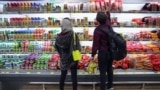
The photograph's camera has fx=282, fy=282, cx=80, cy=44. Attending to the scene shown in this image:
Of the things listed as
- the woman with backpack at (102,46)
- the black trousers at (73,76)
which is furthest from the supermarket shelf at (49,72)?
the woman with backpack at (102,46)

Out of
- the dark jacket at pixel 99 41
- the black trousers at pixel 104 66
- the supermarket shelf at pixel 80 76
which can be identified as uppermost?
the dark jacket at pixel 99 41

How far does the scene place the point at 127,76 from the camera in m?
6.91

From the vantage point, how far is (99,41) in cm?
604

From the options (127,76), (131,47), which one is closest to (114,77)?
(127,76)

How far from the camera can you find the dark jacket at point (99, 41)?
6016 millimetres

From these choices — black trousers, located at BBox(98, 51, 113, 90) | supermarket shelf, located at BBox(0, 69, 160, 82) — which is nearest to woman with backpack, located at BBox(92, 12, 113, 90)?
black trousers, located at BBox(98, 51, 113, 90)

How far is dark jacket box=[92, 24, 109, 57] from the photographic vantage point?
6016 mm

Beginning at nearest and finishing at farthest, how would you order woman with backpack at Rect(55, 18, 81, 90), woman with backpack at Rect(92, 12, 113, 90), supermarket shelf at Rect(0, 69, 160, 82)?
woman with backpack at Rect(92, 12, 113, 90)
woman with backpack at Rect(55, 18, 81, 90)
supermarket shelf at Rect(0, 69, 160, 82)

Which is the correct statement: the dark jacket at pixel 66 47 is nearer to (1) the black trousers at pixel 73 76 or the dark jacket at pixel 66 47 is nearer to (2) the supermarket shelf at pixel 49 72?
(1) the black trousers at pixel 73 76

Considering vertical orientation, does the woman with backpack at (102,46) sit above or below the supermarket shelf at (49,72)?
above

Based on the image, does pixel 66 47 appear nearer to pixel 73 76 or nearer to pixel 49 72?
pixel 73 76

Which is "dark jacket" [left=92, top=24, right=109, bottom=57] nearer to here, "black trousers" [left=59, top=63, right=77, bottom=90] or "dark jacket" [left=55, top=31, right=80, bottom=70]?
"dark jacket" [left=55, top=31, right=80, bottom=70]

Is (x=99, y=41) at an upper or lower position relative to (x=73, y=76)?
upper

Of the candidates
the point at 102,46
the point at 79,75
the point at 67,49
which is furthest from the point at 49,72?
the point at 102,46
